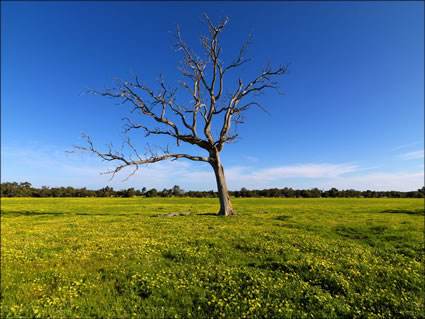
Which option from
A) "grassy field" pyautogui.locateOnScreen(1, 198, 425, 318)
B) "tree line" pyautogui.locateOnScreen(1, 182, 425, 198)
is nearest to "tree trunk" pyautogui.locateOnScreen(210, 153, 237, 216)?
"grassy field" pyautogui.locateOnScreen(1, 198, 425, 318)

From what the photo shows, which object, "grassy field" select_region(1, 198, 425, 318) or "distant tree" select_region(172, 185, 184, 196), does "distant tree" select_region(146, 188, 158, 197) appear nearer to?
"distant tree" select_region(172, 185, 184, 196)

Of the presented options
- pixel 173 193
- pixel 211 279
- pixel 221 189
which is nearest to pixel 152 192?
pixel 173 193

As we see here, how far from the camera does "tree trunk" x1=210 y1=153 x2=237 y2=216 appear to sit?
1070 inches

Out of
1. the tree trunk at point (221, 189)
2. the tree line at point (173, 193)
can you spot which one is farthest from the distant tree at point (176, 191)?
the tree trunk at point (221, 189)

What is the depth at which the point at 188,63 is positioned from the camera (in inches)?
1178

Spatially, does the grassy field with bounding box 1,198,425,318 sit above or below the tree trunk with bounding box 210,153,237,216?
below

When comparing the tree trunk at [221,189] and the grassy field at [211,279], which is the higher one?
the tree trunk at [221,189]

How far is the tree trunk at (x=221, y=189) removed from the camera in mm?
27191

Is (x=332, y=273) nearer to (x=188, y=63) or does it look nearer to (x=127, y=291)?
(x=127, y=291)

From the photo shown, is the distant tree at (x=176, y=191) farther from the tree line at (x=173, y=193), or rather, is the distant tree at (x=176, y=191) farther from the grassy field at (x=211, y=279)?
the grassy field at (x=211, y=279)

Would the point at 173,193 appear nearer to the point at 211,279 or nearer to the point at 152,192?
the point at 152,192

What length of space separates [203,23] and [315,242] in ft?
89.8

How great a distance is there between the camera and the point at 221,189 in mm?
27641

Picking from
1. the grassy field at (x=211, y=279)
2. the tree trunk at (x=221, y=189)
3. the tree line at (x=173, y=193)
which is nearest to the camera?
the grassy field at (x=211, y=279)
